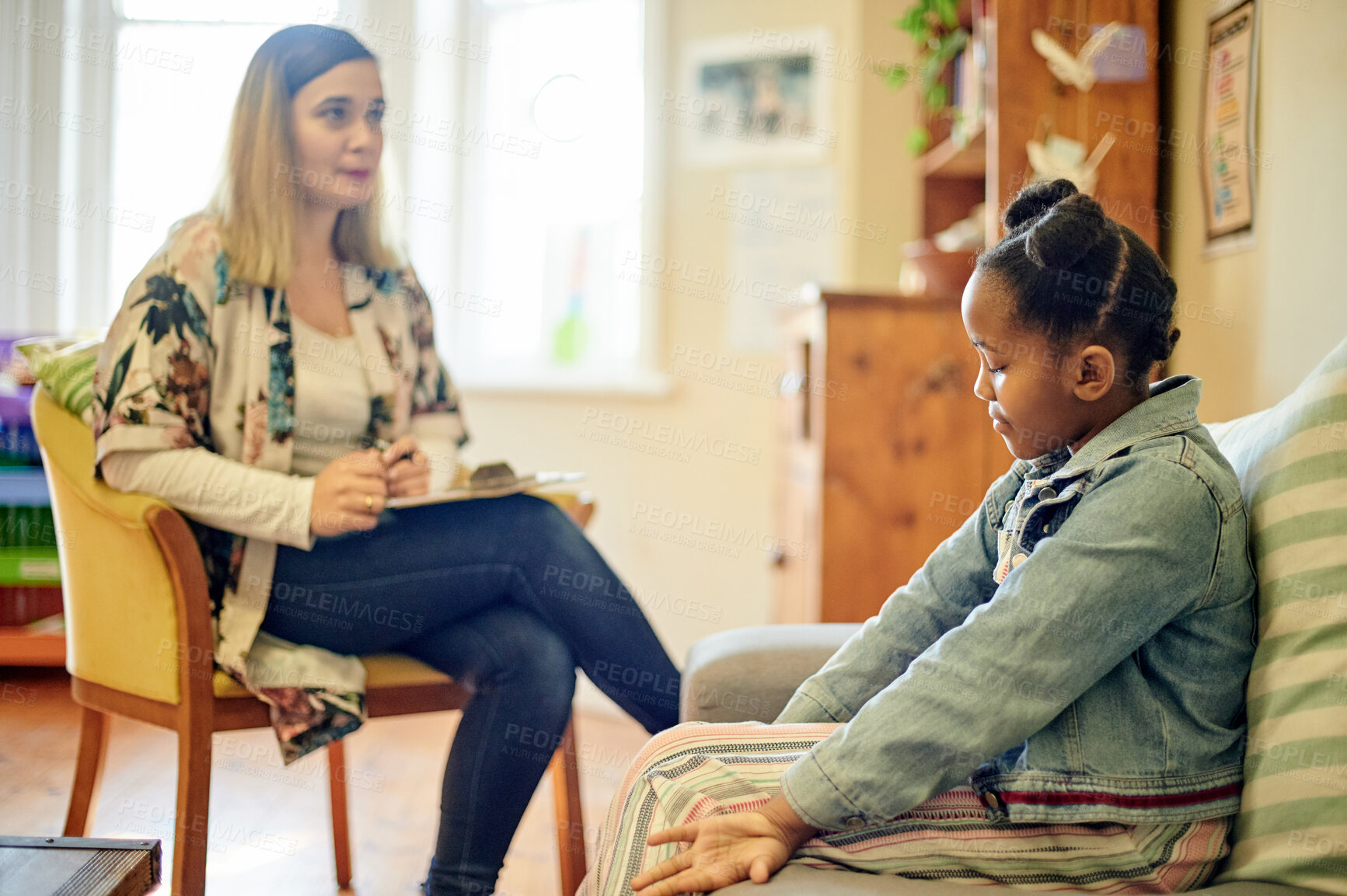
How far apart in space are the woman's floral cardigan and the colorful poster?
4.24 ft

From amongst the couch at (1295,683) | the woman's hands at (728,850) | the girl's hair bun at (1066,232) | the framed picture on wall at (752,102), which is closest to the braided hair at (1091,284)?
the girl's hair bun at (1066,232)

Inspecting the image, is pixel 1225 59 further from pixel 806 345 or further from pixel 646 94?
pixel 646 94

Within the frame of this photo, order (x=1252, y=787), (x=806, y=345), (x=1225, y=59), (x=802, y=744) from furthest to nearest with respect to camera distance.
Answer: (x=806, y=345)
(x=1225, y=59)
(x=802, y=744)
(x=1252, y=787)

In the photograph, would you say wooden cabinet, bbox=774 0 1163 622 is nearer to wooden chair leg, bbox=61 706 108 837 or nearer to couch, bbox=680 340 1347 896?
couch, bbox=680 340 1347 896

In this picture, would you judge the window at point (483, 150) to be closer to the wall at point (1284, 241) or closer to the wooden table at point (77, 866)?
the wall at point (1284, 241)

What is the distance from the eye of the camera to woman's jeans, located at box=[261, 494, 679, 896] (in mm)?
1217

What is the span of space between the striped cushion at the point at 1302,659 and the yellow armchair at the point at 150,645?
0.86 meters

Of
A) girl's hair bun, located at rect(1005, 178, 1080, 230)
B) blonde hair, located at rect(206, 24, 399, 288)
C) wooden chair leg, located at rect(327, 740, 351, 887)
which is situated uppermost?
blonde hair, located at rect(206, 24, 399, 288)

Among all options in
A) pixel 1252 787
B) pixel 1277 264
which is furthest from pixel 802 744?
pixel 1277 264

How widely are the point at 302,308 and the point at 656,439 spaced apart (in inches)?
56.0

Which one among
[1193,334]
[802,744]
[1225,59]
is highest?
[1225,59]

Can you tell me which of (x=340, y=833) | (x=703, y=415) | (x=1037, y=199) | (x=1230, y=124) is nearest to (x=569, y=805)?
(x=340, y=833)

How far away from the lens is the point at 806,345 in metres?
2.11

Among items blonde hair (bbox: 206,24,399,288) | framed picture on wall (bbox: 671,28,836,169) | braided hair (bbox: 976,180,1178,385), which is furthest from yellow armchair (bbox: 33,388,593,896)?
framed picture on wall (bbox: 671,28,836,169)
